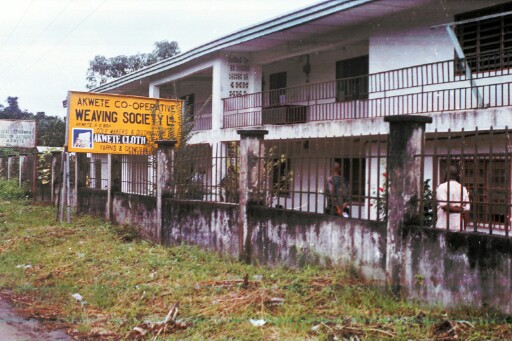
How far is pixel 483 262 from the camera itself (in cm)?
546

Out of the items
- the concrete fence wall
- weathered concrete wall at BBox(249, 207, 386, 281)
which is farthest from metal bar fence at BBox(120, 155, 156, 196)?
weathered concrete wall at BBox(249, 207, 386, 281)

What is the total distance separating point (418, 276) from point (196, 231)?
485 centimetres

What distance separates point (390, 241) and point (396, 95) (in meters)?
8.14

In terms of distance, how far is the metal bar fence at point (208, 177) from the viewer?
31.1 ft

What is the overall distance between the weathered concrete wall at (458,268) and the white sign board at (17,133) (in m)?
23.7

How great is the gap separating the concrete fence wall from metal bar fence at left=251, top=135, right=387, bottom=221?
7.7 inches

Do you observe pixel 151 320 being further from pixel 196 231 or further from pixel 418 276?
pixel 196 231

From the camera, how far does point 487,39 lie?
12.5 m

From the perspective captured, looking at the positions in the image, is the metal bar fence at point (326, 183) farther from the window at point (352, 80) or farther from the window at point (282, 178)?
the window at point (352, 80)

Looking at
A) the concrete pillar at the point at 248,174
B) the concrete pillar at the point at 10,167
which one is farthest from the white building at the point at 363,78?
the concrete pillar at the point at 10,167

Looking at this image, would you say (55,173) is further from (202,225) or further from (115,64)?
(115,64)

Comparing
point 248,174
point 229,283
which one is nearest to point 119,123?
Answer: point 248,174

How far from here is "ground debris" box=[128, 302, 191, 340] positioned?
5500mm

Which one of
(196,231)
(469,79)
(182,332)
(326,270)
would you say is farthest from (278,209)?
(469,79)
